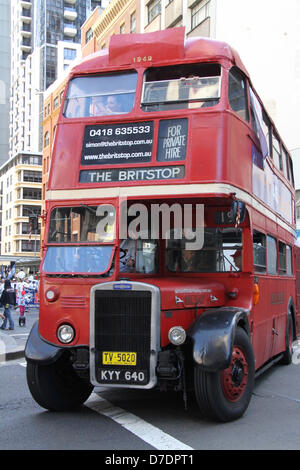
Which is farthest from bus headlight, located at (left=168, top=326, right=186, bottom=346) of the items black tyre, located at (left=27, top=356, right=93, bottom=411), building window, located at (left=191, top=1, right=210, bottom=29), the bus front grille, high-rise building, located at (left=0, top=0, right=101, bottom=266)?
high-rise building, located at (left=0, top=0, right=101, bottom=266)

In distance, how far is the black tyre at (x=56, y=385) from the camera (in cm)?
668

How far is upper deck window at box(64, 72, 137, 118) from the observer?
24.1 ft

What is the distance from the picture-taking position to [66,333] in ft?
21.5

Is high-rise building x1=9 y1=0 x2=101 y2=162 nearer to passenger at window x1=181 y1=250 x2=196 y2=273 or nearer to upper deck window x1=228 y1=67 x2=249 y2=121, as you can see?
upper deck window x1=228 y1=67 x2=249 y2=121

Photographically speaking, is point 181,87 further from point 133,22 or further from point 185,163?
point 133,22

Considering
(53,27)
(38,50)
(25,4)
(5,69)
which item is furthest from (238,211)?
(5,69)

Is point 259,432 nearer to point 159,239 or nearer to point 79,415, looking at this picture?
point 79,415

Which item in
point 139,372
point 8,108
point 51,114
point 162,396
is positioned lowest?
point 162,396

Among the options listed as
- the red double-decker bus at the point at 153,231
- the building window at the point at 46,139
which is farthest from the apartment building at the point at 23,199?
the red double-decker bus at the point at 153,231

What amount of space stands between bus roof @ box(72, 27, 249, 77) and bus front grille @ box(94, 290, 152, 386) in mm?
3177

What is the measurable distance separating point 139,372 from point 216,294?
5.50ft

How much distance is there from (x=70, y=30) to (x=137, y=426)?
311 ft

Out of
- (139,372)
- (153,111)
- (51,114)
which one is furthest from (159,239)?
(51,114)

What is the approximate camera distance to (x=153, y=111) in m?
7.13
